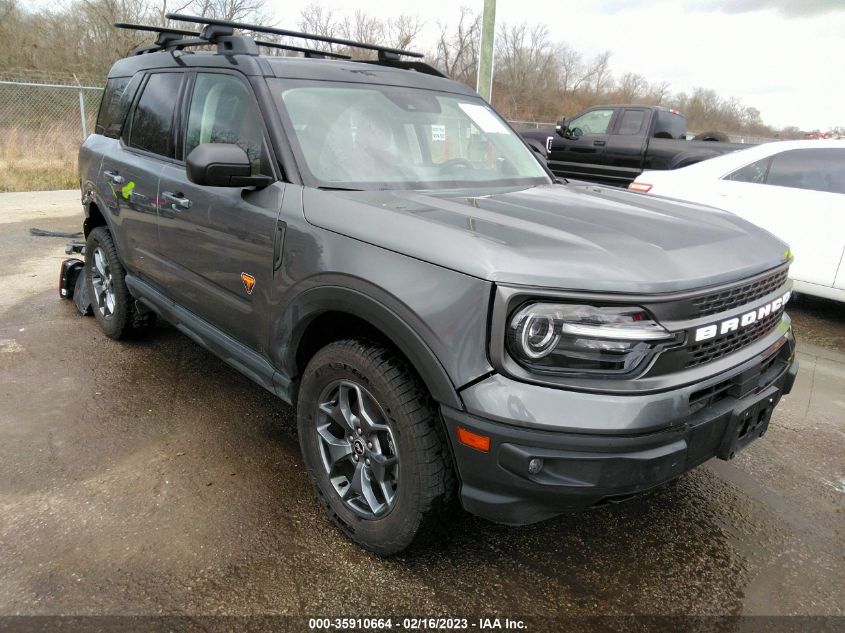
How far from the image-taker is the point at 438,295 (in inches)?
77.4

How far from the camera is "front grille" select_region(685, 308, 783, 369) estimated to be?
79.7 inches

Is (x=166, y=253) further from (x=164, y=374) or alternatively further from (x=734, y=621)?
(x=734, y=621)

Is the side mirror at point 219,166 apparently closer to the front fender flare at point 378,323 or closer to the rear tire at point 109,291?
the front fender flare at point 378,323

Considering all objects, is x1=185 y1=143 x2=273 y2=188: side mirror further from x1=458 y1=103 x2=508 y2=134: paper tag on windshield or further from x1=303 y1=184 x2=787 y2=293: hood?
x1=458 y1=103 x2=508 y2=134: paper tag on windshield

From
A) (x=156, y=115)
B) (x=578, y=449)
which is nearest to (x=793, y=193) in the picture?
(x=578, y=449)

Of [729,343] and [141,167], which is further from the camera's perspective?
[141,167]

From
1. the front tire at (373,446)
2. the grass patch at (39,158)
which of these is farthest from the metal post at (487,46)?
the grass patch at (39,158)

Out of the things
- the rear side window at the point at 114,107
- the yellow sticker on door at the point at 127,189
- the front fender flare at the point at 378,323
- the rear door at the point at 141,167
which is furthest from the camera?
the rear side window at the point at 114,107

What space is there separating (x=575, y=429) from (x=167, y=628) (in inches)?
59.4

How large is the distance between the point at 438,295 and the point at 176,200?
1.98m

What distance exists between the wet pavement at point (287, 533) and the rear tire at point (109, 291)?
26.1 inches

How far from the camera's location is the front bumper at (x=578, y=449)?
183 centimetres

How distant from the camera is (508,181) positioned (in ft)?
10.5

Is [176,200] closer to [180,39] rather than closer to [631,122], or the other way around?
[180,39]
